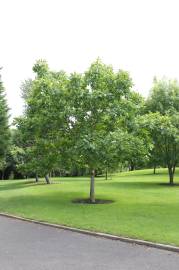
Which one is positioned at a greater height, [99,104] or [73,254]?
[99,104]

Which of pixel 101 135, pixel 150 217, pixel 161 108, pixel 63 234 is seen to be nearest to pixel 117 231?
pixel 63 234

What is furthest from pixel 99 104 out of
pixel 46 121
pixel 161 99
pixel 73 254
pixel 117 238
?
pixel 161 99

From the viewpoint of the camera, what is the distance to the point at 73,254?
840 centimetres

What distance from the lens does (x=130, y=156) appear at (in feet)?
58.7

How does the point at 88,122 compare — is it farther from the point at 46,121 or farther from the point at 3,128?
the point at 3,128

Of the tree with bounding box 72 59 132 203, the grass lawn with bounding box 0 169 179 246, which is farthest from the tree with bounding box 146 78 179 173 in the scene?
the tree with bounding box 72 59 132 203

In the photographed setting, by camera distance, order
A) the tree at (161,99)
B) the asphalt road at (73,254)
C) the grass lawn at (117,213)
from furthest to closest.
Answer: the tree at (161,99)
the grass lawn at (117,213)
the asphalt road at (73,254)

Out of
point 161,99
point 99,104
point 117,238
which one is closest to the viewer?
point 117,238

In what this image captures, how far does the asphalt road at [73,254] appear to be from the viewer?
7.43 m

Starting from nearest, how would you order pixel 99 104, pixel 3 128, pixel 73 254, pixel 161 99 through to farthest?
pixel 73 254, pixel 99 104, pixel 161 99, pixel 3 128

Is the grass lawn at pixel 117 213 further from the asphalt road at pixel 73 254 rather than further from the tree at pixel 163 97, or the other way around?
the tree at pixel 163 97

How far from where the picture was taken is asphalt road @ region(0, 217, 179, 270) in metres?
7.43

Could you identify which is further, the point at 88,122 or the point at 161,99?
the point at 161,99

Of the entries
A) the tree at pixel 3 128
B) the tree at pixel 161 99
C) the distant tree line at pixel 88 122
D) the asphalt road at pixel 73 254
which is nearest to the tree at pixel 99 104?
the distant tree line at pixel 88 122
